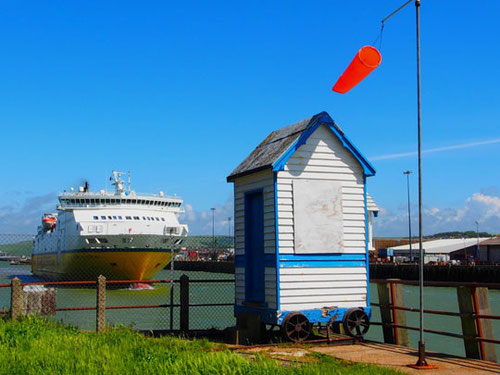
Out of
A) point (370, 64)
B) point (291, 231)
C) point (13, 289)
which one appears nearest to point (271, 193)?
point (291, 231)

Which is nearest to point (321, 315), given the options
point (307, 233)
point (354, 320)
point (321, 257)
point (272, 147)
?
point (354, 320)

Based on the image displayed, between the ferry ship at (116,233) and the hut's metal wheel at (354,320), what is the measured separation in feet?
92.9

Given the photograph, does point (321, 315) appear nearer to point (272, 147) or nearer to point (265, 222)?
point (265, 222)

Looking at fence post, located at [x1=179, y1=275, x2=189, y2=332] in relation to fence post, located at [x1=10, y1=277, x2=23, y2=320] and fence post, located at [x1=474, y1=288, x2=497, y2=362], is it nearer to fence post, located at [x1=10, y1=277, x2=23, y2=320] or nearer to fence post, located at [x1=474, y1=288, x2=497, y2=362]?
fence post, located at [x1=10, y1=277, x2=23, y2=320]

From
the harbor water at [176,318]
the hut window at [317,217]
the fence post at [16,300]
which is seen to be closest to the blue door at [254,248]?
the hut window at [317,217]

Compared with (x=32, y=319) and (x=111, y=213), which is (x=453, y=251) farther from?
(x=32, y=319)

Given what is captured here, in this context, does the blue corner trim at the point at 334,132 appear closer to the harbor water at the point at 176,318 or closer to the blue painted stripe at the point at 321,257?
the blue painted stripe at the point at 321,257

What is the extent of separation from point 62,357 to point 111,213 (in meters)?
34.3

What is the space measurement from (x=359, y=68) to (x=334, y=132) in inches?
69.6

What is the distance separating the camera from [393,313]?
11.8m

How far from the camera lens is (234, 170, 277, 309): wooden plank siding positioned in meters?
11.2

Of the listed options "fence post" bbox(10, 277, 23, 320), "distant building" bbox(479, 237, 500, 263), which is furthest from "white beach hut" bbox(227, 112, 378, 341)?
"distant building" bbox(479, 237, 500, 263)

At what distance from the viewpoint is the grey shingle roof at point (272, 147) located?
38.0ft

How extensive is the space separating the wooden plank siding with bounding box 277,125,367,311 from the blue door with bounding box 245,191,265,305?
2.27 ft
